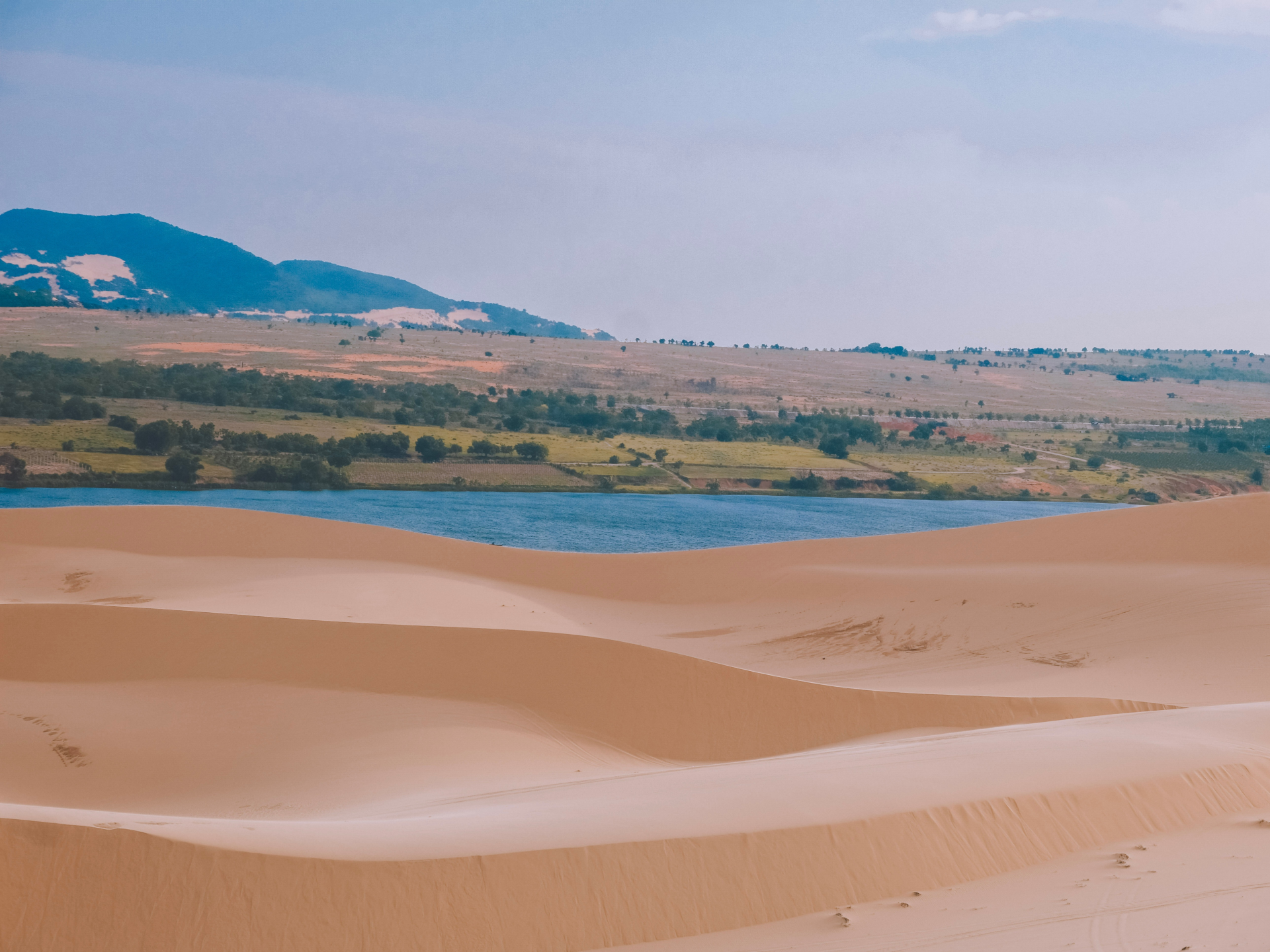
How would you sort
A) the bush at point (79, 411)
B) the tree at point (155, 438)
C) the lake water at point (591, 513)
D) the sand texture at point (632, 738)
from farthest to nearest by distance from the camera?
1. the bush at point (79, 411)
2. the tree at point (155, 438)
3. the lake water at point (591, 513)
4. the sand texture at point (632, 738)

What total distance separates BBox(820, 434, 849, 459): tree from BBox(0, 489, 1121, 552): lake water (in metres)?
7.97

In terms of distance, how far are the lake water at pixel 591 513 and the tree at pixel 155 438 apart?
387cm

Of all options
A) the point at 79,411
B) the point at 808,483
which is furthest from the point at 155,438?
the point at 808,483

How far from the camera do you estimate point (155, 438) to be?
151ft

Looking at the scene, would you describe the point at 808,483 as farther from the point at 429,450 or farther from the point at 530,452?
the point at 429,450

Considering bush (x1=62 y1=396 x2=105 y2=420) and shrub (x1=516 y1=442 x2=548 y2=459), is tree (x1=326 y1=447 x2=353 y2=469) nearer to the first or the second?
shrub (x1=516 y1=442 x2=548 y2=459)

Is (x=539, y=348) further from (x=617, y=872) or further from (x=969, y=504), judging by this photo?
(x=617, y=872)

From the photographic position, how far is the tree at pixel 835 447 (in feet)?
198

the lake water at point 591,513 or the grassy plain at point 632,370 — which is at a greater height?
the grassy plain at point 632,370

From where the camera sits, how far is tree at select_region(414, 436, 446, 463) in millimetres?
50719

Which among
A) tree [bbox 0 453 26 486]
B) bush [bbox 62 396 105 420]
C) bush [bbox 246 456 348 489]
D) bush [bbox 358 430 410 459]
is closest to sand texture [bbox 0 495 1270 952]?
tree [bbox 0 453 26 486]

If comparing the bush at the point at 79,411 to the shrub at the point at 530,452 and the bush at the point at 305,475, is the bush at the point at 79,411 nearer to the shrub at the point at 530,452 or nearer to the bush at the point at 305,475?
the bush at the point at 305,475

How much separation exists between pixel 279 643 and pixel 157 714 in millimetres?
1761

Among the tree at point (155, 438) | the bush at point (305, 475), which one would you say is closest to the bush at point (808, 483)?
the bush at point (305, 475)
